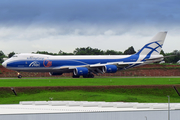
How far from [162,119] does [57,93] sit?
2821 centimetres

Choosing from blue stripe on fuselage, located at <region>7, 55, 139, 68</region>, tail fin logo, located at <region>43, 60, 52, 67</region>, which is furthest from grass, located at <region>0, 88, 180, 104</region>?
tail fin logo, located at <region>43, 60, 52, 67</region>

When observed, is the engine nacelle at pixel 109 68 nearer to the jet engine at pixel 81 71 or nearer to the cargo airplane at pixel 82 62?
the cargo airplane at pixel 82 62

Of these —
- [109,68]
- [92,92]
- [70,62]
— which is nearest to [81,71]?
[70,62]

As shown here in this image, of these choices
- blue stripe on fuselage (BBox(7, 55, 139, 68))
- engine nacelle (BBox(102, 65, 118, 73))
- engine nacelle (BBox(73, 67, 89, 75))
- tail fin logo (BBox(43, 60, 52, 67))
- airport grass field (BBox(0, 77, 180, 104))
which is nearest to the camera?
airport grass field (BBox(0, 77, 180, 104))

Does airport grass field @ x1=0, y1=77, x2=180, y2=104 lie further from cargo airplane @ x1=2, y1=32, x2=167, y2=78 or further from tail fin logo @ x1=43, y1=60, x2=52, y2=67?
tail fin logo @ x1=43, y1=60, x2=52, y2=67

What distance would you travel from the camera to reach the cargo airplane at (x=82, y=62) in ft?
258

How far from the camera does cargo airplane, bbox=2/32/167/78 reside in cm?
7850

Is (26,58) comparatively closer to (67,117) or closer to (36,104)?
(36,104)

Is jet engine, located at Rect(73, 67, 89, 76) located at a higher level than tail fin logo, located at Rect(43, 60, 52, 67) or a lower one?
lower

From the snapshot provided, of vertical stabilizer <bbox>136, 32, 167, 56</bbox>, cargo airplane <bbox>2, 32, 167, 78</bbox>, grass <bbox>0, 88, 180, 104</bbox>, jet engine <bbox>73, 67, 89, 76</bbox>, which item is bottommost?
grass <bbox>0, 88, 180, 104</bbox>

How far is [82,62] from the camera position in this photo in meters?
84.1

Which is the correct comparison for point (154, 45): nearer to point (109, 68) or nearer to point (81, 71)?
point (109, 68)

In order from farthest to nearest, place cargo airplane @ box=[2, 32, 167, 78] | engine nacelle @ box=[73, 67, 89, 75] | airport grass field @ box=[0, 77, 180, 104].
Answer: engine nacelle @ box=[73, 67, 89, 75], cargo airplane @ box=[2, 32, 167, 78], airport grass field @ box=[0, 77, 180, 104]

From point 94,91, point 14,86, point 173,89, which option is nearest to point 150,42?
point 173,89
